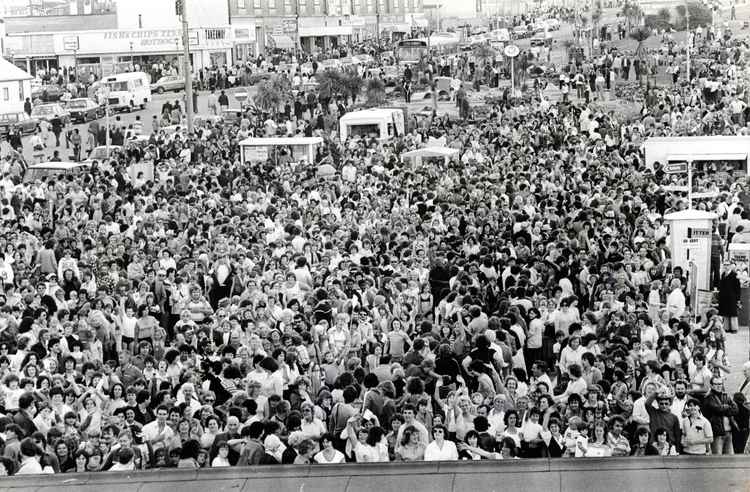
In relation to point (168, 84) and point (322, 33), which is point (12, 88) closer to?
point (168, 84)

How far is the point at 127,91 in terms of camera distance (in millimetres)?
50219

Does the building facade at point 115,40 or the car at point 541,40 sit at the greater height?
the building facade at point 115,40

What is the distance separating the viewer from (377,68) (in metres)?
60.9

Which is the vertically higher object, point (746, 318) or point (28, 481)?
point (28, 481)

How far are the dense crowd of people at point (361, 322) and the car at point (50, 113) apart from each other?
2001 centimetres

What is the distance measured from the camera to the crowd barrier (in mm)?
8148

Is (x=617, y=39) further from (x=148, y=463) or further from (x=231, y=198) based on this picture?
(x=148, y=463)

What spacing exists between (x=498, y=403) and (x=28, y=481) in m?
3.72

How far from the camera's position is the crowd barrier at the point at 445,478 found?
815 centimetres

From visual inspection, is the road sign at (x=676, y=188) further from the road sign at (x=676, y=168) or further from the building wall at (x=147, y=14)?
the building wall at (x=147, y=14)

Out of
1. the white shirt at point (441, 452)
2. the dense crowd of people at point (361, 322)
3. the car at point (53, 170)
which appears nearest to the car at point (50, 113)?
the car at point (53, 170)

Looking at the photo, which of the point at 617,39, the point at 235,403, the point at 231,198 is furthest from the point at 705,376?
the point at 617,39

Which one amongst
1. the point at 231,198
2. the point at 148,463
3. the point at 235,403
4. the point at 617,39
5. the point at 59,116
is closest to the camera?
the point at 148,463

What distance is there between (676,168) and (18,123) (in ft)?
88.7
